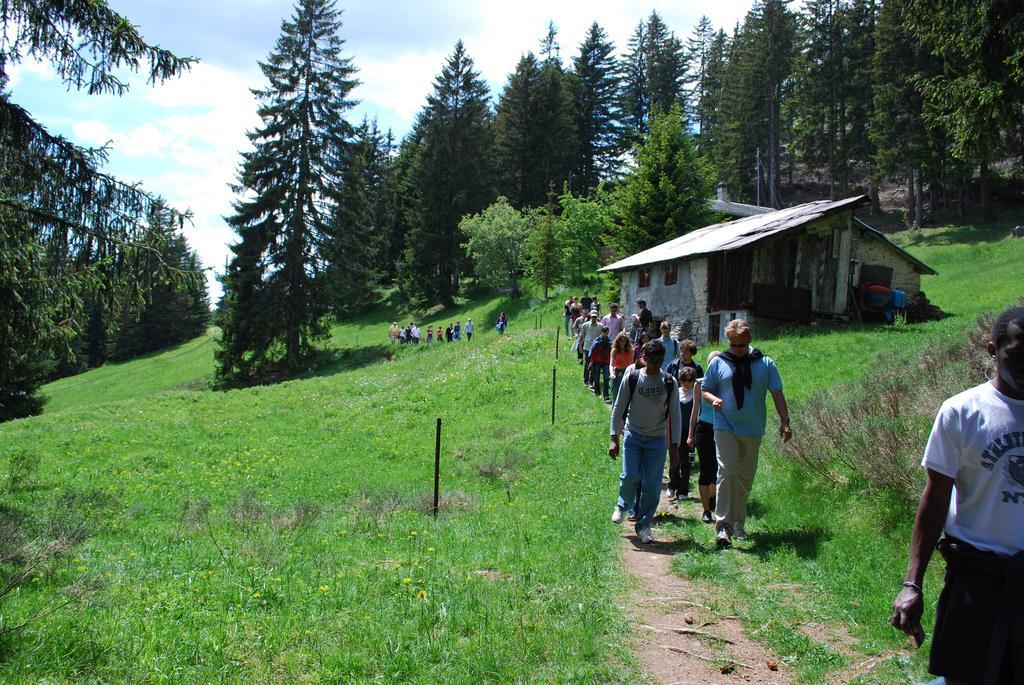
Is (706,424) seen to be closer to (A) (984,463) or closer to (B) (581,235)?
(A) (984,463)

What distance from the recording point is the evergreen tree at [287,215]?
3916cm

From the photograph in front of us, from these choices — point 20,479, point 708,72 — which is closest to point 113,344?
point 20,479

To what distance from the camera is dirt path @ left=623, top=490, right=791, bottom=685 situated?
4398 mm

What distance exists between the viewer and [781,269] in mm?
26031

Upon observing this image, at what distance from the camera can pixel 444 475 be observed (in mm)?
13273

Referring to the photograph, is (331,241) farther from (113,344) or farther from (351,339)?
(113,344)

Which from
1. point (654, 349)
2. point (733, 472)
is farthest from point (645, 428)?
point (733, 472)

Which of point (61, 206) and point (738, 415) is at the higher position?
point (61, 206)

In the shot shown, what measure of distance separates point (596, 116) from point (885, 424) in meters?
63.7

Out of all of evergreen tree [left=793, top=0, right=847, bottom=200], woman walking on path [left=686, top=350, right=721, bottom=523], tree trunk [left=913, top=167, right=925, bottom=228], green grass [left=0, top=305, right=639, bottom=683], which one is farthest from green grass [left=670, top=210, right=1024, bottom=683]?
evergreen tree [left=793, top=0, right=847, bottom=200]

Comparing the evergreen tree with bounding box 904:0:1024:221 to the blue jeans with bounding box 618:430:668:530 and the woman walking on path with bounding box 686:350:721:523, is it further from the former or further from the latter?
the blue jeans with bounding box 618:430:668:530

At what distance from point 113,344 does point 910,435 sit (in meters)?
70.4

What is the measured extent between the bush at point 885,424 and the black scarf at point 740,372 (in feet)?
4.97

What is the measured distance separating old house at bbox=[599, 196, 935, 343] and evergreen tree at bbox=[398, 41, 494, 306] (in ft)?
88.0
